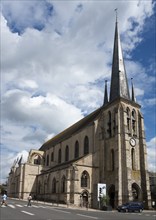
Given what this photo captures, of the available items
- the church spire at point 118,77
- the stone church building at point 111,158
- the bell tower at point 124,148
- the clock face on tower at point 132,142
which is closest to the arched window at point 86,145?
the stone church building at point 111,158

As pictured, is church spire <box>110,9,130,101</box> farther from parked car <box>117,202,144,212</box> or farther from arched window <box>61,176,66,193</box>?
parked car <box>117,202,144,212</box>

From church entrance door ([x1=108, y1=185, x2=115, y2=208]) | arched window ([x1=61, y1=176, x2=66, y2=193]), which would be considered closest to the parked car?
church entrance door ([x1=108, y1=185, x2=115, y2=208])

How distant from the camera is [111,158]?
42.7m

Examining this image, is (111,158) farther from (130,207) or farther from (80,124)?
(80,124)

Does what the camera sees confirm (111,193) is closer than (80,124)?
Yes

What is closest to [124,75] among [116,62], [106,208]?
[116,62]

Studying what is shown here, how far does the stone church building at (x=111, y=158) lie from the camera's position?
3956cm

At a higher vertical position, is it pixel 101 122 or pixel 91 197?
pixel 101 122

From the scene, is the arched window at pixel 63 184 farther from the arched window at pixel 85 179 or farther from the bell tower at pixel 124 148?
the bell tower at pixel 124 148

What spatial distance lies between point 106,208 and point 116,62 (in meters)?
27.3

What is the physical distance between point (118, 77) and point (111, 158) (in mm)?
14771

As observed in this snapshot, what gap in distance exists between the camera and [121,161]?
1580 inches

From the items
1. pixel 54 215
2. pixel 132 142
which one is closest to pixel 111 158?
pixel 132 142

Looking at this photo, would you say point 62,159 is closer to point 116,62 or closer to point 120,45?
point 116,62
